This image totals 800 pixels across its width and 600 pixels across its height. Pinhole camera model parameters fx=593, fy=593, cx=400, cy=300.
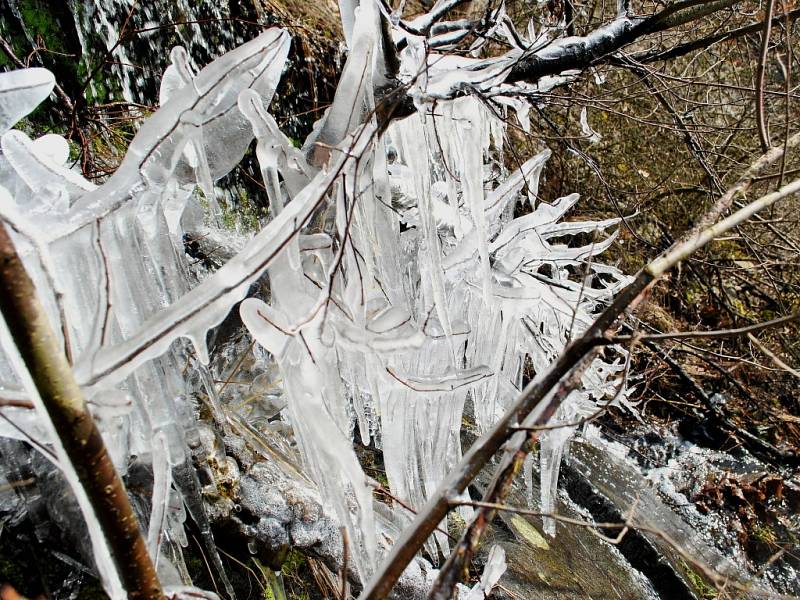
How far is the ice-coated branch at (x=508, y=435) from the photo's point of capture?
44.0 inches

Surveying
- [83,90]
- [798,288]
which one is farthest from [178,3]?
[798,288]

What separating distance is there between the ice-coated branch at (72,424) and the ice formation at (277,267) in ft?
0.20

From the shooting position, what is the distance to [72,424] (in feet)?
3.04

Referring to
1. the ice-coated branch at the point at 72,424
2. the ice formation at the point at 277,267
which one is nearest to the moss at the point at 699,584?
the ice formation at the point at 277,267

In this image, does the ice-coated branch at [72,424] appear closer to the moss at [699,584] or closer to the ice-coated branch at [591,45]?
the ice-coated branch at [591,45]

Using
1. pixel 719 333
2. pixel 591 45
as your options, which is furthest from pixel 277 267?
pixel 591 45

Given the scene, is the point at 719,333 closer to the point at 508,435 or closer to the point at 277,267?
the point at 508,435

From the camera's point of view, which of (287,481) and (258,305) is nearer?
(258,305)

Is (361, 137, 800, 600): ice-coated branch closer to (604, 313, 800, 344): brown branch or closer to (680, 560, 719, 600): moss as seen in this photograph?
(604, 313, 800, 344): brown branch

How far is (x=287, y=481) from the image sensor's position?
2480mm

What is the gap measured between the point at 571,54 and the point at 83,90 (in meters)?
2.55

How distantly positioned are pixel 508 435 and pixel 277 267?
2.47ft

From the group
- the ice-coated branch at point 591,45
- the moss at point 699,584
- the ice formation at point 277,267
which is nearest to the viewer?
the ice formation at point 277,267

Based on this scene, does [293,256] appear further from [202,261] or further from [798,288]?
[798,288]
